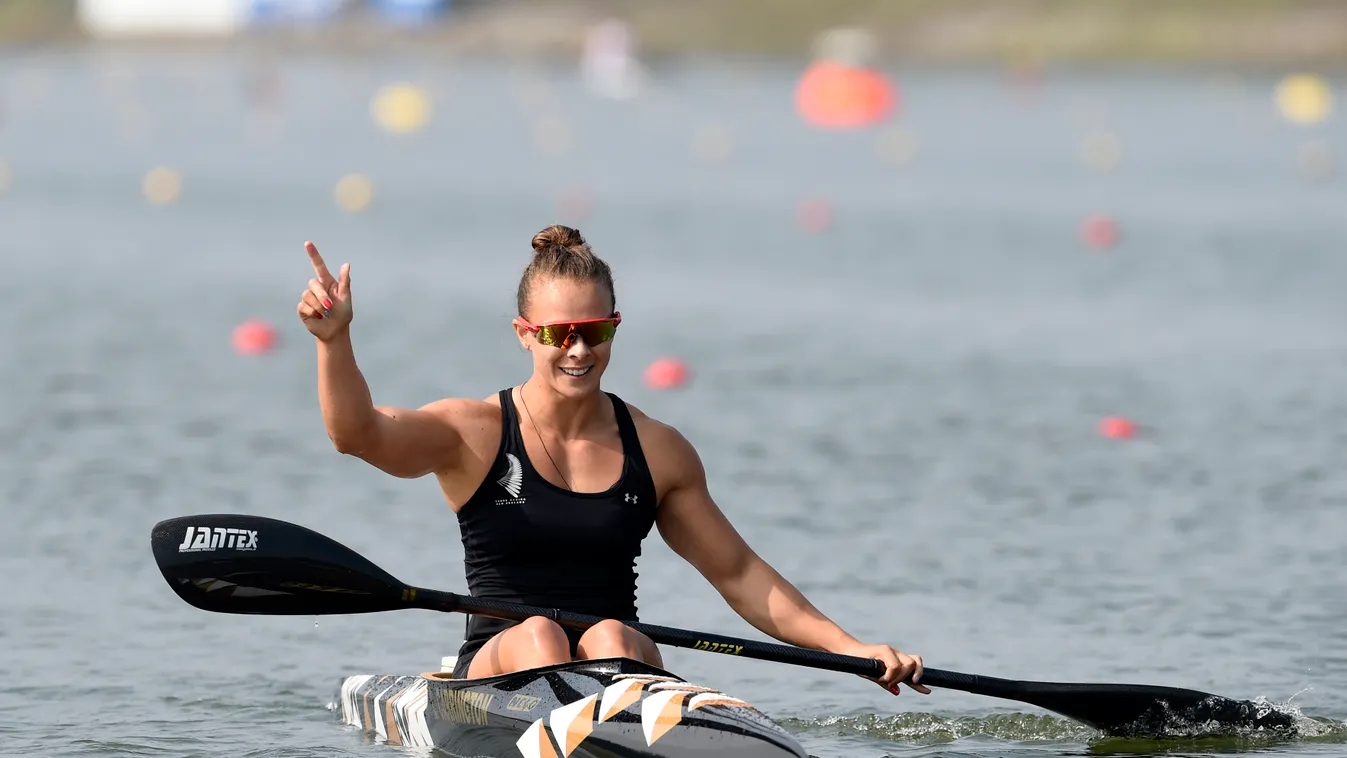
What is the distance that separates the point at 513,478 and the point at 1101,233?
2179 centimetres

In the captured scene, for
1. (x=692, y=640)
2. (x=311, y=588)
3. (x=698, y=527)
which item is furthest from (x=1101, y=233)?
(x=311, y=588)

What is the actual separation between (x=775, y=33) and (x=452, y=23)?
1523cm

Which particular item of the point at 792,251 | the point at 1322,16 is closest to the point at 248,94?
the point at 1322,16

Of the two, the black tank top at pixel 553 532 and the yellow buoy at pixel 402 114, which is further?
the yellow buoy at pixel 402 114

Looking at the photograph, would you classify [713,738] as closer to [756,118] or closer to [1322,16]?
[756,118]

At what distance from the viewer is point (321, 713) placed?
851 cm

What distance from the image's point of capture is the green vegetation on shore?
72.1 m

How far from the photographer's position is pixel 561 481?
6992 mm

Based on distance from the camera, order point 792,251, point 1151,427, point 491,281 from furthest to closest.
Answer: point 792,251 → point 491,281 → point 1151,427

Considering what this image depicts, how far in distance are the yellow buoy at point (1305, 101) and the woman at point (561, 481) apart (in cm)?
4527

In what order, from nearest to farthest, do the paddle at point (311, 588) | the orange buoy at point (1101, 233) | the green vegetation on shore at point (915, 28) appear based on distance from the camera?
1. the paddle at point (311, 588)
2. the orange buoy at point (1101, 233)
3. the green vegetation on shore at point (915, 28)

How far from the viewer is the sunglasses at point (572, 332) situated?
6.81m

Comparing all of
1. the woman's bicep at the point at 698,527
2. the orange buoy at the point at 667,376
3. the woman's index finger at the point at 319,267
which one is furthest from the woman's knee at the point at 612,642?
the orange buoy at the point at 667,376

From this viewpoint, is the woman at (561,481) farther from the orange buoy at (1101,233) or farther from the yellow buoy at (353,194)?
the yellow buoy at (353,194)
